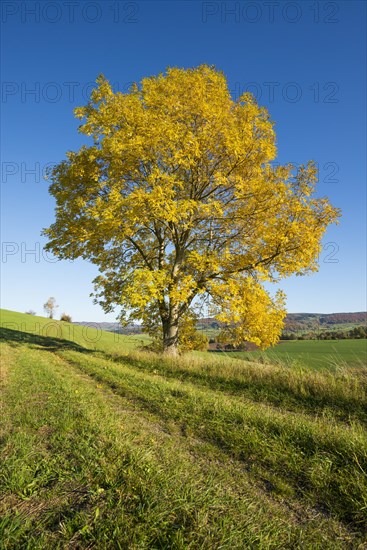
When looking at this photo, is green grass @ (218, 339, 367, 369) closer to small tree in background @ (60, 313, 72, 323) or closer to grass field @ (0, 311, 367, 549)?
grass field @ (0, 311, 367, 549)

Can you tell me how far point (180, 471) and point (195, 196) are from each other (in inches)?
589

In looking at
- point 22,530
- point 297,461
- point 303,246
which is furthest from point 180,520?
point 303,246

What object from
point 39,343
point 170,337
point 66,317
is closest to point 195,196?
point 170,337

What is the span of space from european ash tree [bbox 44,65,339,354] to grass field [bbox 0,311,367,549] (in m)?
6.70

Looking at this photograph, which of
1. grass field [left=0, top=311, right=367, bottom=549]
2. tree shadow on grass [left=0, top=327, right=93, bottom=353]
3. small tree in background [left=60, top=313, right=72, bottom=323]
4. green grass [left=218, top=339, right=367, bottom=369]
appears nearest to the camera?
grass field [left=0, top=311, right=367, bottom=549]

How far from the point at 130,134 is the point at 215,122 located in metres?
4.15

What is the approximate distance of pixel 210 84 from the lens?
50.8 ft

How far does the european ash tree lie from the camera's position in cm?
1400

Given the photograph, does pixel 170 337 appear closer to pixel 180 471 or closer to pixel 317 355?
pixel 180 471

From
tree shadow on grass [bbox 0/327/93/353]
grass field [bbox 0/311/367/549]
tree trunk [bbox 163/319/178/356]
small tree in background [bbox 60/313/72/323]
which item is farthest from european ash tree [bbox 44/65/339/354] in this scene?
small tree in background [bbox 60/313/72/323]

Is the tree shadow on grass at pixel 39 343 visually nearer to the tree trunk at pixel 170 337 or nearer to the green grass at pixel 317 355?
the tree trunk at pixel 170 337

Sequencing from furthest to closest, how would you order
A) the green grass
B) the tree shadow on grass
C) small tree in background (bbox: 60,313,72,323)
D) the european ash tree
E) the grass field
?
small tree in background (bbox: 60,313,72,323) → the tree shadow on grass → the european ash tree → the green grass → the grass field

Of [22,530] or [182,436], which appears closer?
[22,530]

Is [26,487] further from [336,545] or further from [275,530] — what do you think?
[336,545]
